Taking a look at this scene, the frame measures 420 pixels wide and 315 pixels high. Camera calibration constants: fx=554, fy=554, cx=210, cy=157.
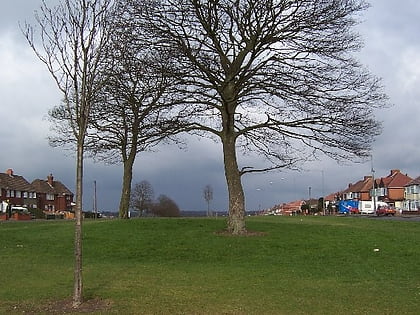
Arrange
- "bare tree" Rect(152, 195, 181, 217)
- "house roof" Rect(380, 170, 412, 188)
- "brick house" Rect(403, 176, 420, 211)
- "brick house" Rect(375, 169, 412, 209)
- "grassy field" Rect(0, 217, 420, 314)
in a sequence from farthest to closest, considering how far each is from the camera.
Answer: "house roof" Rect(380, 170, 412, 188), "brick house" Rect(375, 169, 412, 209), "brick house" Rect(403, 176, 420, 211), "bare tree" Rect(152, 195, 181, 217), "grassy field" Rect(0, 217, 420, 314)

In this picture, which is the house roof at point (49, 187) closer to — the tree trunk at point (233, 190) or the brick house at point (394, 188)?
the brick house at point (394, 188)

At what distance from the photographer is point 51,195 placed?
109438mm

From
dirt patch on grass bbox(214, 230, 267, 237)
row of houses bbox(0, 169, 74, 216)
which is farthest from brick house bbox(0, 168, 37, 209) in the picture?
dirt patch on grass bbox(214, 230, 267, 237)

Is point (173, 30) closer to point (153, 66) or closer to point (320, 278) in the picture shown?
point (153, 66)

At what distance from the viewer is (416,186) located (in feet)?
320

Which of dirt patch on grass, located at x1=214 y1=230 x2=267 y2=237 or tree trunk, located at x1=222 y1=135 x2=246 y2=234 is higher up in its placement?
tree trunk, located at x1=222 y1=135 x2=246 y2=234

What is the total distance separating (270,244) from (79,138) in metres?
11.2

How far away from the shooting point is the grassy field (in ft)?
34.5

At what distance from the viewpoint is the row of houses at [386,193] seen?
96.7 metres

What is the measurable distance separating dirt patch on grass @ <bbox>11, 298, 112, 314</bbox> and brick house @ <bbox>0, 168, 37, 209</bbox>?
3356 inches

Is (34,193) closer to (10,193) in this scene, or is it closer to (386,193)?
(10,193)

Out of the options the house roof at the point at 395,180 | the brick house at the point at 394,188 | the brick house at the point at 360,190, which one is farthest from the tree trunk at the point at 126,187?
the brick house at the point at 360,190

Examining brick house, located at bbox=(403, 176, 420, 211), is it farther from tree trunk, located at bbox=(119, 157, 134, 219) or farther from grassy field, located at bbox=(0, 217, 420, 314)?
grassy field, located at bbox=(0, 217, 420, 314)

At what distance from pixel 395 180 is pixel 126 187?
93462 mm
